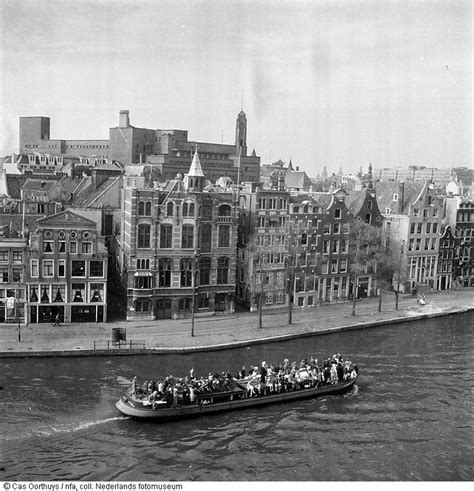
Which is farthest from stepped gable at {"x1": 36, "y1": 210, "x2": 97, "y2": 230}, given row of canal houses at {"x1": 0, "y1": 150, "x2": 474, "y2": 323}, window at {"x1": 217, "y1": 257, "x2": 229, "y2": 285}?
window at {"x1": 217, "y1": 257, "x2": 229, "y2": 285}

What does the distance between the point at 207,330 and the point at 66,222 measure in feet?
64.7

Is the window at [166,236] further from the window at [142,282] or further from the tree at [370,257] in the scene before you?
the tree at [370,257]

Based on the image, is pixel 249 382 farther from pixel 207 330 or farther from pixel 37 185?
pixel 37 185

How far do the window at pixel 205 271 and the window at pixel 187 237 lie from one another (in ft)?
8.28

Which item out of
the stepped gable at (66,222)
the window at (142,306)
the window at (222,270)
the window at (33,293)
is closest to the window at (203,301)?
the window at (222,270)

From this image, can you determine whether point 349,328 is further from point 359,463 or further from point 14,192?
point 14,192

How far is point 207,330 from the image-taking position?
242 ft

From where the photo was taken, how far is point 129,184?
91875 millimetres

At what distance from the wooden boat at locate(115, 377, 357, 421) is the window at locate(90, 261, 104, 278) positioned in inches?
1007

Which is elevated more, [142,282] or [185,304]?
[142,282]

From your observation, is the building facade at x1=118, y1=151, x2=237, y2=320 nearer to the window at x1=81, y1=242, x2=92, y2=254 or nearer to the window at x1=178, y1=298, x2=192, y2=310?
the window at x1=178, y1=298, x2=192, y2=310

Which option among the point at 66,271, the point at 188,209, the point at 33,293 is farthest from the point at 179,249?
the point at 33,293

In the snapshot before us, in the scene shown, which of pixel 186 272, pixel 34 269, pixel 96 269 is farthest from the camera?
pixel 186 272

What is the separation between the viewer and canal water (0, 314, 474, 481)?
141 feet
